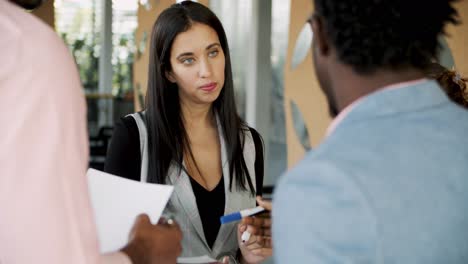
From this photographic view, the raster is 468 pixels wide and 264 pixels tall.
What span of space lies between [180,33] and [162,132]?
0.36 metres

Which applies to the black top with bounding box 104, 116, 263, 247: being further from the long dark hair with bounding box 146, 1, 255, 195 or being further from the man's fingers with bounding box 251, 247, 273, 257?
the man's fingers with bounding box 251, 247, 273, 257

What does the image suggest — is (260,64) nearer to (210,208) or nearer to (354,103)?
(210,208)

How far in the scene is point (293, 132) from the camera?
14.8ft

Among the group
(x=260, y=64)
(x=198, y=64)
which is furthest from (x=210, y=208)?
(x=260, y=64)

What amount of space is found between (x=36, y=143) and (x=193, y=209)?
3.90ft

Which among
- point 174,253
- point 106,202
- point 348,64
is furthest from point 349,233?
point 106,202

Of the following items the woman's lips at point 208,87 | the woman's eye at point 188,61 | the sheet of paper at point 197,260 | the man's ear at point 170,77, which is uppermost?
the woman's eye at point 188,61

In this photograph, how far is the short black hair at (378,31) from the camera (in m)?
0.97

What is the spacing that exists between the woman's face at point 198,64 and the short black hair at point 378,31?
1.26 m

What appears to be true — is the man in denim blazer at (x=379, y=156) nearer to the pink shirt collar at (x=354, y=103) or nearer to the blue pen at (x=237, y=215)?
the pink shirt collar at (x=354, y=103)

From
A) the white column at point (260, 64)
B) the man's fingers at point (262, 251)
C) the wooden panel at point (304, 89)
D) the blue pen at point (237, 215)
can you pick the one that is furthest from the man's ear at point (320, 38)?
the white column at point (260, 64)

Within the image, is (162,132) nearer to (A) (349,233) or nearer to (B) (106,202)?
(B) (106,202)

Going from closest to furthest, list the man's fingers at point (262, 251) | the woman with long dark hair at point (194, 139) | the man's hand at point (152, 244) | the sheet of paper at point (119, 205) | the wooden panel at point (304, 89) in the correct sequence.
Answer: the man's hand at point (152, 244)
the sheet of paper at point (119, 205)
the man's fingers at point (262, 251)
the woman with long dark hair at point (194, 139)
the wooden panel at point (304, 89)

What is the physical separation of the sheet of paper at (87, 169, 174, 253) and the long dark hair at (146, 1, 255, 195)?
57 cm
